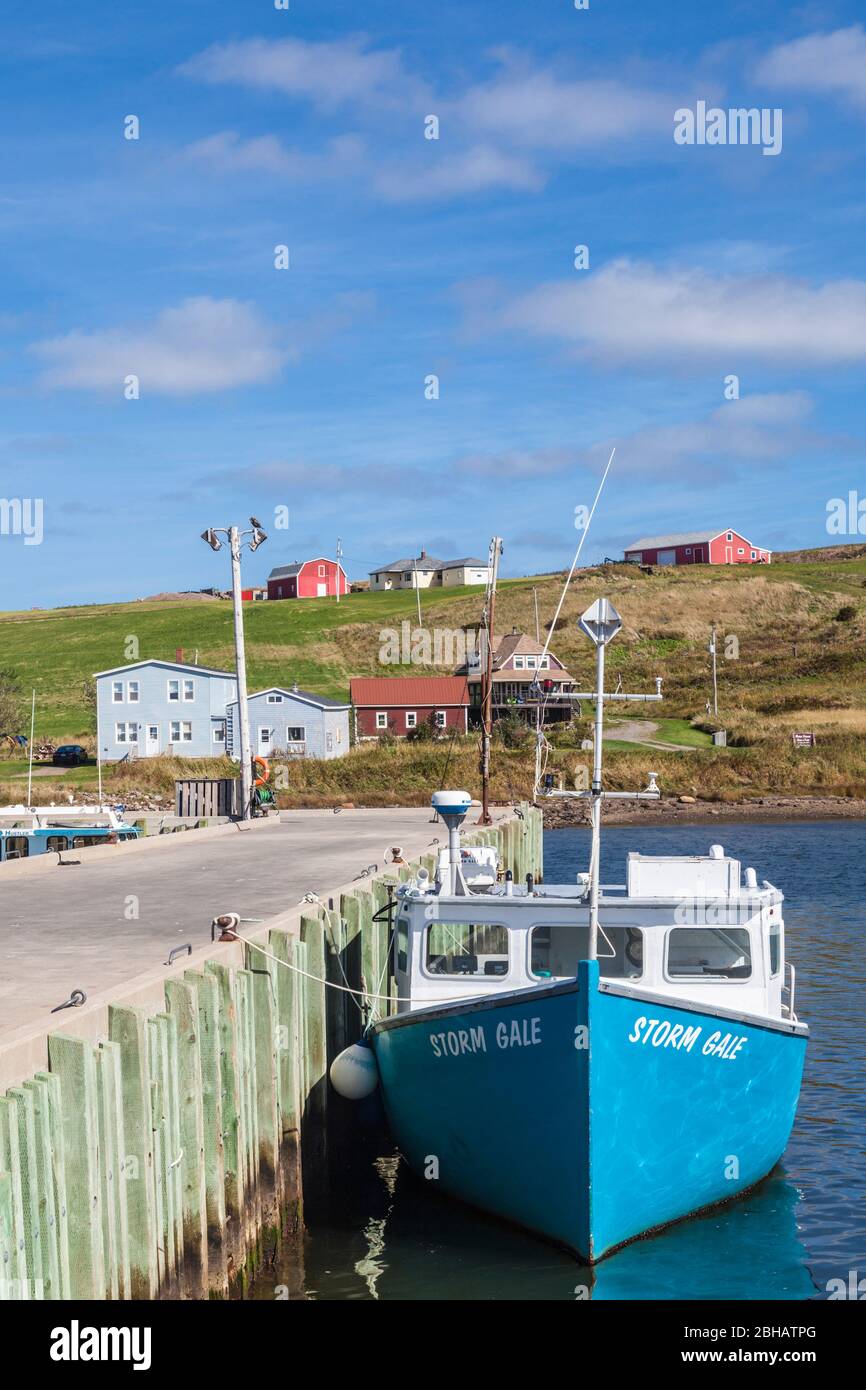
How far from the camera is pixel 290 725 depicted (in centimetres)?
8469

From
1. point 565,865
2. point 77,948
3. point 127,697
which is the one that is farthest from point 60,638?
point 77,948

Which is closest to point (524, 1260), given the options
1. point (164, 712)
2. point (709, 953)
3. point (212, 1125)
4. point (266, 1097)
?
point (266, 1097)

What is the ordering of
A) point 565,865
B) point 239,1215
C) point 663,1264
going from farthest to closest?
1. point 565,865
2. point 663,1264
3. point 239,1215

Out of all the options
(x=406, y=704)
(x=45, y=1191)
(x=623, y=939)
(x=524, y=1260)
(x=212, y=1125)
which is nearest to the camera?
(x=45, y=1191)

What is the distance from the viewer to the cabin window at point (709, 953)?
52.1 feet

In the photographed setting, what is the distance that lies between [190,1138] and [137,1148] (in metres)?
1.21

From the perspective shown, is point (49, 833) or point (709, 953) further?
point (49, 833)

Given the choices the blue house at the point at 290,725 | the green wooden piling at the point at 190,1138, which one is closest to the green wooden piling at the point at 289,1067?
the green wooden piling at the point at 190,1138

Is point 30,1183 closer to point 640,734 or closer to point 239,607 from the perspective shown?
point 239,607

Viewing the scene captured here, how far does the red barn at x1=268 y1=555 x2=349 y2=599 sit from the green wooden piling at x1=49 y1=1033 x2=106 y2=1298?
159 m

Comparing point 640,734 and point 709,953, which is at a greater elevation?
point 640,734

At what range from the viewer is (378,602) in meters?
152
